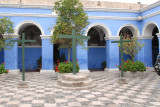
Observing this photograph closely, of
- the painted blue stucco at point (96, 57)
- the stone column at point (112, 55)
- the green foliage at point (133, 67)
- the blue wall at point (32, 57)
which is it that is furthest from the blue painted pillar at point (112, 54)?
the blue wall at point (32, 57)

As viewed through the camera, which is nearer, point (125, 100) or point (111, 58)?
point (125, 100)

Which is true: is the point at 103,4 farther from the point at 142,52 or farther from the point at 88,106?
the point at 88,106

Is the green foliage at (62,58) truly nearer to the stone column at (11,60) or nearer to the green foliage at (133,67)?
the stone column at (11,60)

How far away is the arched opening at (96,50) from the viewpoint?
1538 centimetres

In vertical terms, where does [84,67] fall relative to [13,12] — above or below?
below

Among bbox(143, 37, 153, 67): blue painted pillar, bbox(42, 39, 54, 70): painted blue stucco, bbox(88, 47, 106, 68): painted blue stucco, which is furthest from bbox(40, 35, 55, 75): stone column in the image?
bbox(143, 37, 153, 67): blue painted pillar

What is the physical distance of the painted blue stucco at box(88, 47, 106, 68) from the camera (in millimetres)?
15566

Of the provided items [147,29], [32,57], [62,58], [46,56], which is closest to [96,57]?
[62,58]

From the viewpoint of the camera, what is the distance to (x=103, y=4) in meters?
14.2

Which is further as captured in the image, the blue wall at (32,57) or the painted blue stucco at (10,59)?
the blue wall at (32,57)

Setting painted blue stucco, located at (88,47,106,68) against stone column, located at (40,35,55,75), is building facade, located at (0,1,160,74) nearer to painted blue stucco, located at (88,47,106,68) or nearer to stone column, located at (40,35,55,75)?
stone column, located at (40,35,55,75)

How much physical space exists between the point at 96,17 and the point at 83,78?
21.2 ft

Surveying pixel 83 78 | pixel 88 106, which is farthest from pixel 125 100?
pixel 83 78

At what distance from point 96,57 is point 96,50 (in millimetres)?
683
